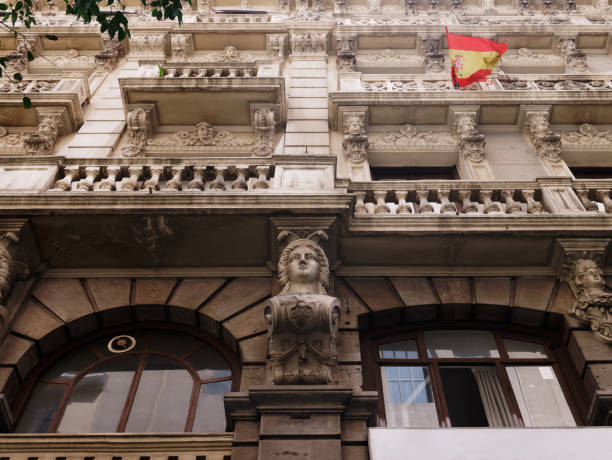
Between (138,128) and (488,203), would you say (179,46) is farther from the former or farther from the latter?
(488,203)

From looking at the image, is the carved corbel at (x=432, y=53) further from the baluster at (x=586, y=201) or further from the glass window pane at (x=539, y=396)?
the glass window pane at (x=539, y=396)

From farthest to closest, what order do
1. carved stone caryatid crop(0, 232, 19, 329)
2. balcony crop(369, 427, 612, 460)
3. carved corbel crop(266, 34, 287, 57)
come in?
carved corbel crop(266, 34, 287, 57)
carved stone caryatid crop(0, 232, 19, 329)
balcony crop(369, 427, 612, 460)

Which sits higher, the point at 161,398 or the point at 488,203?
the point at 488,203

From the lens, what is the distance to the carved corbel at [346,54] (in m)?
16.8

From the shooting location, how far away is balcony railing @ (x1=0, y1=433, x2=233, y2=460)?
7.01m

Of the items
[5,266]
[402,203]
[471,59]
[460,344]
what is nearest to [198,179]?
[5,266]

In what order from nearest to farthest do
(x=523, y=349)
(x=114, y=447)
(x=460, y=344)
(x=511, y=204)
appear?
(x=114, y=447) → (x=523, y=349) → (x=460, y=344) → (x=511, y=204)

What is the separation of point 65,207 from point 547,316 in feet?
26.4

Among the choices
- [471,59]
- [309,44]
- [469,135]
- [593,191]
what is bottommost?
[593,191]

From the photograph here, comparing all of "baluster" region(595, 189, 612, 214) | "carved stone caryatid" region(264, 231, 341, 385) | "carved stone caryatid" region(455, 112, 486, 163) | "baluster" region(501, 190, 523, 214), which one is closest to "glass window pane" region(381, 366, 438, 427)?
"carved stone caryatid" region(264, 231, 341, 385)

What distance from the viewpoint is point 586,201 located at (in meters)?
10.3

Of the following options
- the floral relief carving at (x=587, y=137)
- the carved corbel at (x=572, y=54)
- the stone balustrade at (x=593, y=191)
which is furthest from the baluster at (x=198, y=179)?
the carved corbel at (x=572, y=54)

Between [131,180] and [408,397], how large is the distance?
607 centimetres

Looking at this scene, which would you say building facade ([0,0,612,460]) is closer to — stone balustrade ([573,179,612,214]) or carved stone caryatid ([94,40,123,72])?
stone balustrade ([573,179,612,214])
